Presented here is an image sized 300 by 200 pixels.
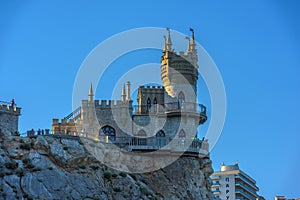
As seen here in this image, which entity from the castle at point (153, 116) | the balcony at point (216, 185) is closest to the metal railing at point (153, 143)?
the castle at point (153, 116)

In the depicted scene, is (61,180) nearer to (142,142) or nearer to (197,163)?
(142,142)

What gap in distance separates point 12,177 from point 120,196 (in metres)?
12.8

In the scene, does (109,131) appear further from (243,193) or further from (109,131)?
(243,193)

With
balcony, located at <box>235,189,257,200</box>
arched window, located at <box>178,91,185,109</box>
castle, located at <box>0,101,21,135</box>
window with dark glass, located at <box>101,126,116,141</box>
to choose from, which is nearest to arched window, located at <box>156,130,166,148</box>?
arched window, located at <box>178,91,185,109</box>

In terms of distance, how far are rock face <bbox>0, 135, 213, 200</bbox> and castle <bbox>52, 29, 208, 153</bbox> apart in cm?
354

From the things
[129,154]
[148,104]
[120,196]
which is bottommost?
[120,196]

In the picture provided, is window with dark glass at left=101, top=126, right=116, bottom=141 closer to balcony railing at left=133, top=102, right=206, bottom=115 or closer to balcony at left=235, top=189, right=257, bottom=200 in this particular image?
balcony railing at left=133, top=102, right=206, bottom=115

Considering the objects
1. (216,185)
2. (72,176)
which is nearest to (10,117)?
(72,176)

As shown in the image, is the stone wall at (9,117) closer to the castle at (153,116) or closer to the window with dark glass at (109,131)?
the castle at (153,116)

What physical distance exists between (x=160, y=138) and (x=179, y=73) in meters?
9.12

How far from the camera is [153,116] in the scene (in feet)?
287

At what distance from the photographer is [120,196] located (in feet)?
265

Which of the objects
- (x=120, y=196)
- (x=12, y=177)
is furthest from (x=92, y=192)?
(x=12, y=177)

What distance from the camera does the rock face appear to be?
76.2 metres
